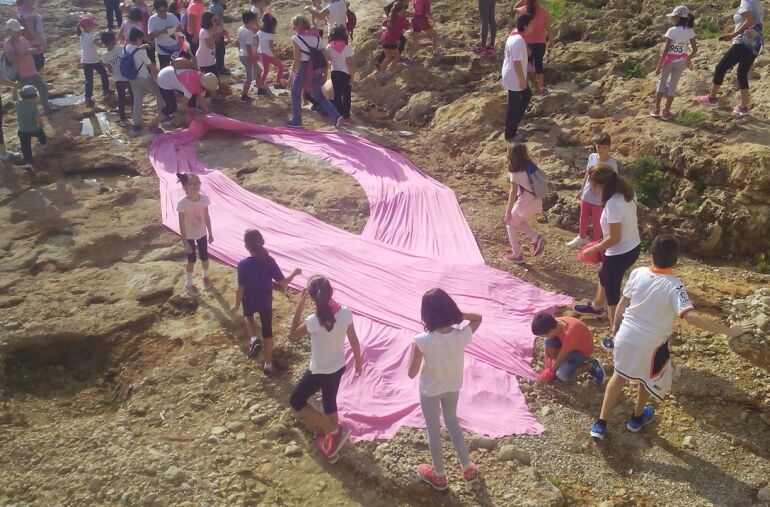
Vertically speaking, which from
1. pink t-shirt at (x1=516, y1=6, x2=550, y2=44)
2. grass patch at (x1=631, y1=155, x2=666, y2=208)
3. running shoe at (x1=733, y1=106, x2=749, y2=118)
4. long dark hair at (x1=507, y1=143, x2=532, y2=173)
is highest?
pink t-shirt at (x1=516, y1=6, x2=550, y2=44)

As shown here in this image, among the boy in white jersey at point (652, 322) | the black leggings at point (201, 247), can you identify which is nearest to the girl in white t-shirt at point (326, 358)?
the boy in white jersey at point (652, 322)

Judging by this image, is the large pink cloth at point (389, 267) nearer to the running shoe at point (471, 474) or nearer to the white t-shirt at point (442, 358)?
the running shoe at point (471, 474)

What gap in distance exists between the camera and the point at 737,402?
5562 millimetres

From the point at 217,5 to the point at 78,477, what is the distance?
35.5 ft

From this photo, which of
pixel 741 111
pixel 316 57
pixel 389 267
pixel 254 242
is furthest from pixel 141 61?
pixel 741 111

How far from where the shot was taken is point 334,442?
199 inches

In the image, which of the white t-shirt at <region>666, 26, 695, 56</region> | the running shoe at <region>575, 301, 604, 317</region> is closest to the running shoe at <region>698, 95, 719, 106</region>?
the white t-shirt at <region>666, 26, 695, 56</region>

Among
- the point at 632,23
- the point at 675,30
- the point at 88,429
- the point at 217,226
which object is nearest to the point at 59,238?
the point at 217,226

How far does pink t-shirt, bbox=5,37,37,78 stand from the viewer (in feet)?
35.9

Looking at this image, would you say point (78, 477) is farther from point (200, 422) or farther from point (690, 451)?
point (690, 451)

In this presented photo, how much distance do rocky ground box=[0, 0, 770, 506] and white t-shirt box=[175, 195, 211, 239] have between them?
70 cm

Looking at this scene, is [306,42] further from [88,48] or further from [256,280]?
[256,280]

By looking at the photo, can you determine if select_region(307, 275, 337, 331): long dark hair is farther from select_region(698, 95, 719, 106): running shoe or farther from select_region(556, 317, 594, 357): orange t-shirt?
select_region(698, 95, 719, 106): running shoe

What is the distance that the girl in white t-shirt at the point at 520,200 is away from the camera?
22.7 feet
